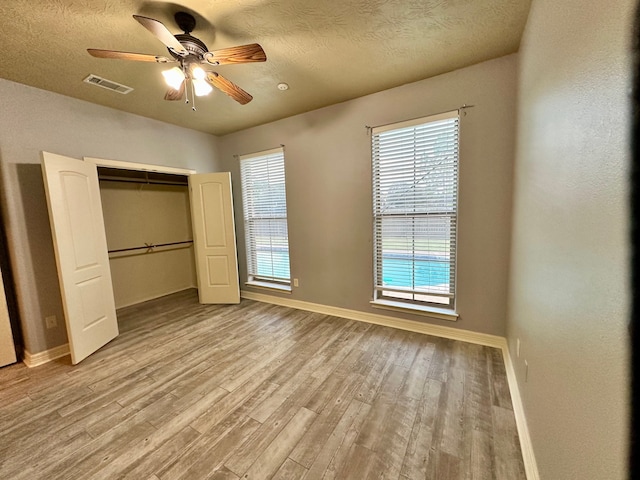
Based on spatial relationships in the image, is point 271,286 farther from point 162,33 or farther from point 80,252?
point 162,33

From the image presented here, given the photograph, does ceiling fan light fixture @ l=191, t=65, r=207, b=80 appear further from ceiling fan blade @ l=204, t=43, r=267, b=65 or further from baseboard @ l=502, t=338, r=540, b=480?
baseboard @ l=502, t=338, r=540, b=480

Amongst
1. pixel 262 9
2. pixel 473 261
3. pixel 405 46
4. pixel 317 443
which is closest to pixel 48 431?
pixel 317 443

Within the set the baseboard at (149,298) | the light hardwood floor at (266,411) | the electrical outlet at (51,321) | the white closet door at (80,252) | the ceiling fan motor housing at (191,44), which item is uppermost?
the ceiling fan motor housing at (191,44)

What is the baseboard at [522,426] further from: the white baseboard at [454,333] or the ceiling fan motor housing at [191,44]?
the ceiling fan motor housing at [191,44]

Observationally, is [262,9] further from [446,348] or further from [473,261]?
[446,348]

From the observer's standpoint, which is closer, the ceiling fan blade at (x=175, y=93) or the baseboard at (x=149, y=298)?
the ceiling fan blade at (x=175, y=93)

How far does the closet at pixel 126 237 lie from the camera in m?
2.43

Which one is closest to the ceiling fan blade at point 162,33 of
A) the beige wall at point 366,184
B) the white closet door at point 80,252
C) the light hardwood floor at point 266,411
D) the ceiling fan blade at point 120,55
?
the ceiling fan blade at point 120,55

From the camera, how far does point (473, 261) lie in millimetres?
2510

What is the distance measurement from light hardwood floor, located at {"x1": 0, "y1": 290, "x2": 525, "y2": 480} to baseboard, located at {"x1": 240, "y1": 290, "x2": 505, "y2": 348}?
11cm

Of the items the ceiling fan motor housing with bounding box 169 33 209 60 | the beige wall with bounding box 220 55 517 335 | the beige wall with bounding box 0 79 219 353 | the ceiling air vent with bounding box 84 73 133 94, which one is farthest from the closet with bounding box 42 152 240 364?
the ceiling fan motor housing with bounding box 169 33 209 60

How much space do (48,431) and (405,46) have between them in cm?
385

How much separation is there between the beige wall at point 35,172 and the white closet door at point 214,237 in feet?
3.98

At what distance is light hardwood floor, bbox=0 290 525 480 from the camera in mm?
1374
